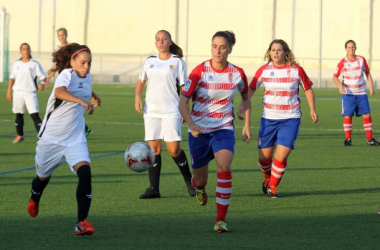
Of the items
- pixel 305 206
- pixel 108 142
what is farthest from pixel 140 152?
pixel 108 142

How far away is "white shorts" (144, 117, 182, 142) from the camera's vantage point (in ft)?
35.0

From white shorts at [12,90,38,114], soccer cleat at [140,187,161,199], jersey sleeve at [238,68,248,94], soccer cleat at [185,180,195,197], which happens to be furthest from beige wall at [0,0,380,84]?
jersey sleeve at [238,68,248,94]

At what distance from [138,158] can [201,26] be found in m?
46.9

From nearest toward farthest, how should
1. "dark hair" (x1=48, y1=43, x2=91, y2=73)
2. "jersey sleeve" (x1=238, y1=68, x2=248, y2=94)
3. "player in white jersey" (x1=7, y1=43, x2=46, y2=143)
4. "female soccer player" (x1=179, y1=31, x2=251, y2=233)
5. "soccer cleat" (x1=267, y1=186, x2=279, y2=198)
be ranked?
"dark hair" (x1=48, y1=43, x2=91, y2=73)
"female soccer player" (x1=179, y1=31, x2=251, y2=233)
"jersey sleeve" (x1=238, y1=68, x2=248, y2=94)
"soccer cleat" (x1=267, y1=186, x2=279, y2=198)
"player in white jersey" (x1=7, y1=43, x2=46, y2=143)

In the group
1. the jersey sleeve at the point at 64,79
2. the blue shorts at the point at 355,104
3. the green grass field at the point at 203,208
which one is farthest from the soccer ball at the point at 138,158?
the blue shorts at the point at 355,104

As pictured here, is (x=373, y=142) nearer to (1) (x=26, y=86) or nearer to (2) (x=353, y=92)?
(2) (x=353, y=92)

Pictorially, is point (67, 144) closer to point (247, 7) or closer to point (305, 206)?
point (305, 206)

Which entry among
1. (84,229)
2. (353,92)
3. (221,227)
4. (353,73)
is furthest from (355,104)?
(84,229)

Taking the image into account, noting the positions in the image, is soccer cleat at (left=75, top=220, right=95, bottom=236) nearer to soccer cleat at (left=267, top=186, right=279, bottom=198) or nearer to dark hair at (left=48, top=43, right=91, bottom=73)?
dark hair at (left=48, top=43, right=91, bottom=73)

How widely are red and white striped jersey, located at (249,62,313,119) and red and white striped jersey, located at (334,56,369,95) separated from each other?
6869 mm

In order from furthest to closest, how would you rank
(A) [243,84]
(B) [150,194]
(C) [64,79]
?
(B) [150,194] → (A) [243,84] → (C) [64,79]

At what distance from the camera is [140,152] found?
371 inches

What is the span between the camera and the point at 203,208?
9781 millimetres

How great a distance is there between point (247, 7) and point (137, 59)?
776 cm
